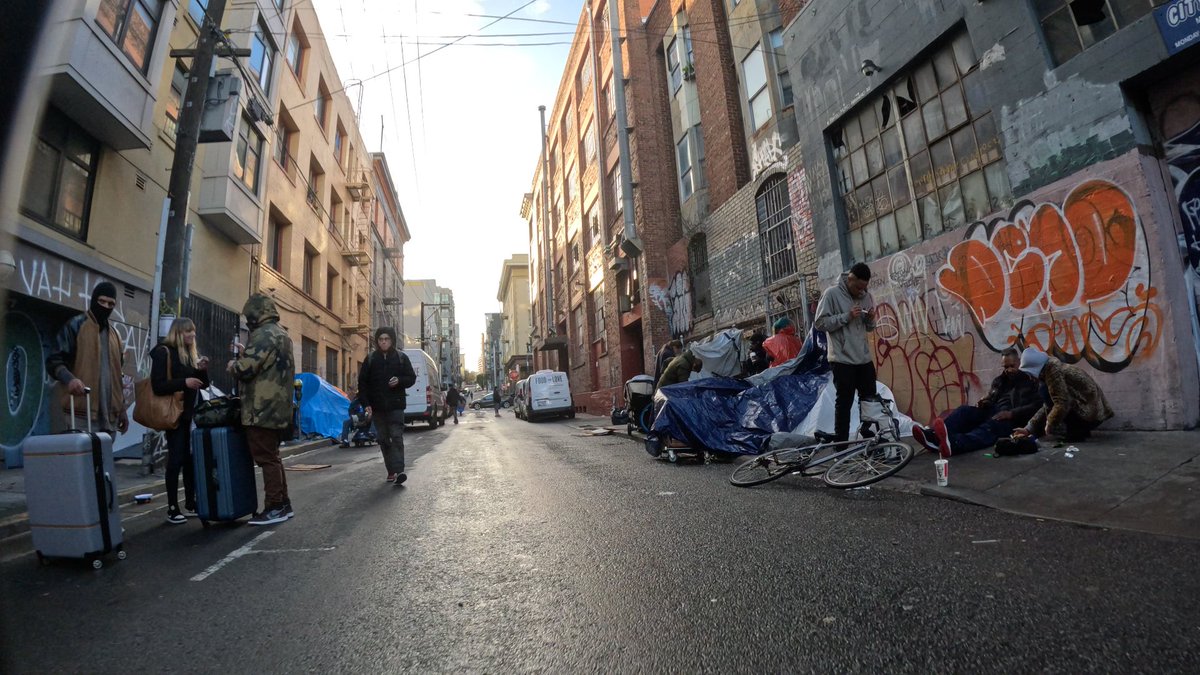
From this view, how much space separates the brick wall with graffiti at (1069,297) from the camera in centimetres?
462

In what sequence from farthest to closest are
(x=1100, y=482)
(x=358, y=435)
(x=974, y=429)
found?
(x=358, y=435)
(x=974, y=429)
(x=1100, y=482)

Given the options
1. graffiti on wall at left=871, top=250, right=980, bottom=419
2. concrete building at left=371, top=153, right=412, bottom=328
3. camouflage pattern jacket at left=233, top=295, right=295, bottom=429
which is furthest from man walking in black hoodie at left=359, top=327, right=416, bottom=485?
concrete building at left=371, top=153, right=412, bottom=328

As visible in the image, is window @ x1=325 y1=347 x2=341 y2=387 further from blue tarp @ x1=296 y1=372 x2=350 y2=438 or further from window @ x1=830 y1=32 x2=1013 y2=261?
window @ x1=830 y1=32 x2=1013 y2=261

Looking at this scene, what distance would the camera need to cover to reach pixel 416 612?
228 centimetres

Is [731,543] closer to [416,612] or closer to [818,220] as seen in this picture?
[416,612]

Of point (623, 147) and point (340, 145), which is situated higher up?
point (340, 145)

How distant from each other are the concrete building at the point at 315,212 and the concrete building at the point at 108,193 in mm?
3364

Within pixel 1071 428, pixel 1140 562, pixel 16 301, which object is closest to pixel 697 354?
pixel 1071 428

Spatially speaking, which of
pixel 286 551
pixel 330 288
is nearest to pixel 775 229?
pixel 286 551

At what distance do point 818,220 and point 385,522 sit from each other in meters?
8.14

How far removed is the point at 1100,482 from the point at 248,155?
1726cm

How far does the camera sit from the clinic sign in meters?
4.43

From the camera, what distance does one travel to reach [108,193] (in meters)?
9.14

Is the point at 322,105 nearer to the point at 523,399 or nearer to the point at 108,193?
the point at 523,399
